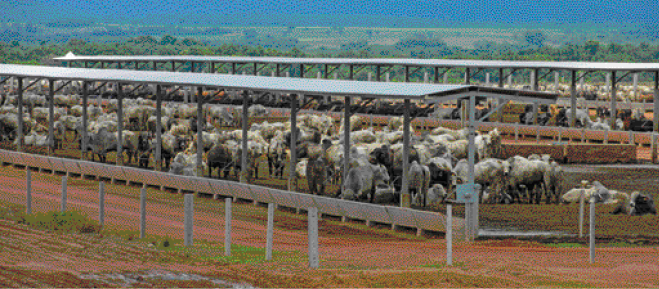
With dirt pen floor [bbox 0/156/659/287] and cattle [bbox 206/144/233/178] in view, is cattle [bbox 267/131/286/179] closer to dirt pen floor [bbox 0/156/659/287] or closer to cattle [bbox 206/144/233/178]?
cattle [bbox 206/144/233/178]

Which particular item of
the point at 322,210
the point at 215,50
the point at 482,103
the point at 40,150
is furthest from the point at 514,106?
the point at 215,50

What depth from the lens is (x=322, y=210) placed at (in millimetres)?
33250

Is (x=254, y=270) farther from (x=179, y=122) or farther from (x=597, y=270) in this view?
(x=179, y=122)

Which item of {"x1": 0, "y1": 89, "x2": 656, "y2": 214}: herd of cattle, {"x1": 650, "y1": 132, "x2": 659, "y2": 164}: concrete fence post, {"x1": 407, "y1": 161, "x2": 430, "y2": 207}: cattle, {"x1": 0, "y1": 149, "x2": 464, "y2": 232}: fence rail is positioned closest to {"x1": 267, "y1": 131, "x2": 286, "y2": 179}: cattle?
{"x1": 0, "y1": 89, "x2": 656, "y2": 214}: herd of cattle

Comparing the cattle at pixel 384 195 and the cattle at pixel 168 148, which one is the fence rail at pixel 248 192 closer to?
the cattle at pixel 384 195

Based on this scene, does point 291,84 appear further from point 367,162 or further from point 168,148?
point 168,148

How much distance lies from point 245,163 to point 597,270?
57.5ft

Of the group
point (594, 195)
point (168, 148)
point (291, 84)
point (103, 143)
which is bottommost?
point (594, 195)

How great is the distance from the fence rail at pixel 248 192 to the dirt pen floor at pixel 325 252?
320mm

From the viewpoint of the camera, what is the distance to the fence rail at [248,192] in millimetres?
30116

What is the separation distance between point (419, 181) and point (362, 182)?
1.65 metres

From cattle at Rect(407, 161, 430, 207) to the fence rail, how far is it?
1.73 meters

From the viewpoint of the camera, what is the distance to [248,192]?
120 ft

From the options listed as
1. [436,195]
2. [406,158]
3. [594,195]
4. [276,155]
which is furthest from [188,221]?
[276,155]
